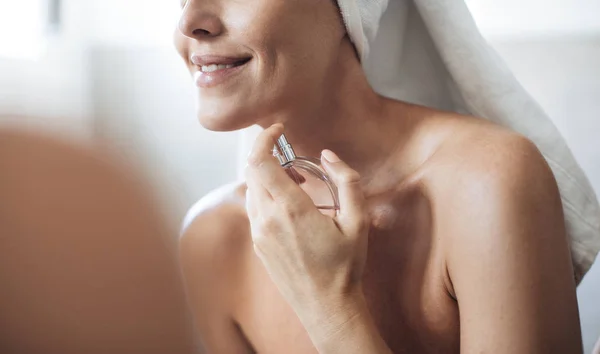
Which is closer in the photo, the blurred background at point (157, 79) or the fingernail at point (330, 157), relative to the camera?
the fingernail at point (330, 157)

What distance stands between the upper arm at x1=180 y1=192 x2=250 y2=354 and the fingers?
10.7 inches

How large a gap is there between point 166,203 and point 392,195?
0.65 meters

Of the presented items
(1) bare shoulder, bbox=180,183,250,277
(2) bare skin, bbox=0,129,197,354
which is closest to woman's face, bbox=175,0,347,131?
(1) bare shoulder, bbox=180,183,250,277

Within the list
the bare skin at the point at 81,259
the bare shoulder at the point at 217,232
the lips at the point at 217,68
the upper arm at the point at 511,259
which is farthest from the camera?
the bare skin at the point at 81,259

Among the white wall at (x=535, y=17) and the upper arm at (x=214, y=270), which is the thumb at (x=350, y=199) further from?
the white wall at (x=535, y=17)

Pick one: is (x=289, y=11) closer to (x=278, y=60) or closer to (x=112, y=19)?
(x=278, y=60)

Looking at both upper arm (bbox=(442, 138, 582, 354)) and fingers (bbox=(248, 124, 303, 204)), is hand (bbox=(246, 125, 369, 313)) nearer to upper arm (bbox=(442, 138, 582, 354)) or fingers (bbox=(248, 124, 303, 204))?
fingers (bbox=(248, 124, 303, 204))

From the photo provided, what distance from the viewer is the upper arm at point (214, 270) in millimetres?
846

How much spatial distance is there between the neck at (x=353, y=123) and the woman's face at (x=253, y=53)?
0.05 metres

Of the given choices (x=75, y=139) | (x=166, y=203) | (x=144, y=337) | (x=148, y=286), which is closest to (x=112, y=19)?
(x=75, y=139)

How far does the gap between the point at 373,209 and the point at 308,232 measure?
13cm

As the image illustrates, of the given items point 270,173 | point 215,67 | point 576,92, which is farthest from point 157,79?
point 576,92

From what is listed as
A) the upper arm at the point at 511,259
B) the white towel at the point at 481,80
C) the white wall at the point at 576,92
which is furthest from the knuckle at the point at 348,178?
the white wall at the point at 576,92

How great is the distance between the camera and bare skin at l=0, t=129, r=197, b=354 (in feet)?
3.55
